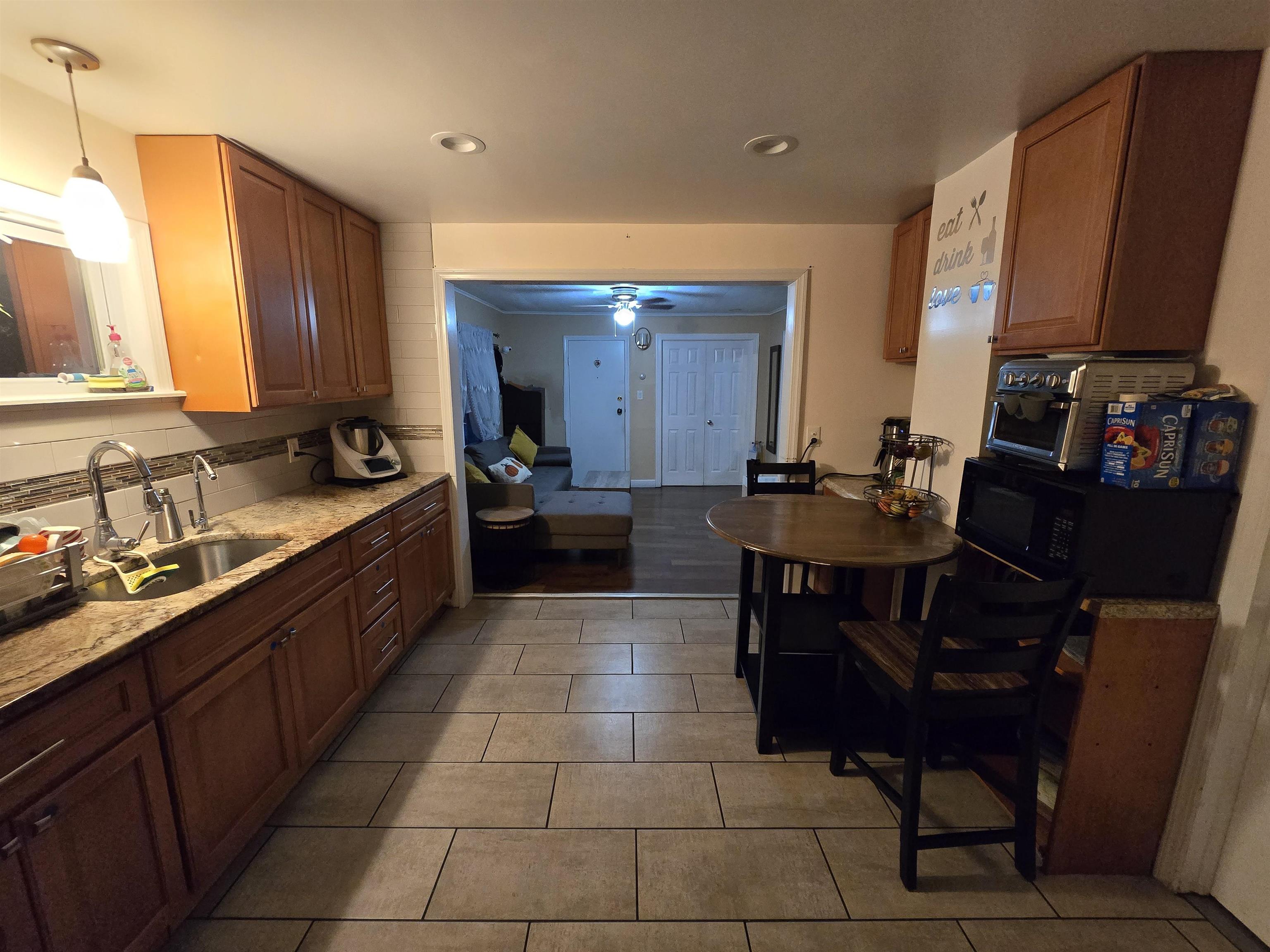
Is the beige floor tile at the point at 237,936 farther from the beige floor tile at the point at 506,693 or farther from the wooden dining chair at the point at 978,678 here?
the wooden dining chair at the point at 978,678

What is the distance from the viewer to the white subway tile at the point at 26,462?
142 cm

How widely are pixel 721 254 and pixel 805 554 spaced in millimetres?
1928

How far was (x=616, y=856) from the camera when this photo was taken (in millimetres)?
1556

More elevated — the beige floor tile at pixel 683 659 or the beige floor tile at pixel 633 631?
the beige floor tile at pixel 633 631

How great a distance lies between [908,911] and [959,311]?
2.06 metres

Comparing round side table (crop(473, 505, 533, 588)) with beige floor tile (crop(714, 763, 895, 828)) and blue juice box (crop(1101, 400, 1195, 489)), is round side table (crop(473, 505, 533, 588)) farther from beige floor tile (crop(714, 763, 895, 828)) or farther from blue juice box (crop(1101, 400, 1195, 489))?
blue juice box (crop(1101, 400, 1195, 489))

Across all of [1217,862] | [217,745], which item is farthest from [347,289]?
[1217,862]

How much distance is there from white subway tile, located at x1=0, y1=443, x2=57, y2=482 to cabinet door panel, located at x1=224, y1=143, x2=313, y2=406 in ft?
1.88

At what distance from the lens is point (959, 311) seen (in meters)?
2.06

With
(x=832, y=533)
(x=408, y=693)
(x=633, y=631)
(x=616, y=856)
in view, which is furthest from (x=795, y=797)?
(x=408, y=693)

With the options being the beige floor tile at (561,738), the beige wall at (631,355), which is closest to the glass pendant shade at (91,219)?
the beige floor tile at (561,738)

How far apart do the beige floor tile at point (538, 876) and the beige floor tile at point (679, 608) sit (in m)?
1.50

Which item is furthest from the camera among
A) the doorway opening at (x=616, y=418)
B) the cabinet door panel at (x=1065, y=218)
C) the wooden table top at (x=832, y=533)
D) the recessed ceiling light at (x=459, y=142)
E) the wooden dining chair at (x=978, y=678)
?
the doorway opening at (x=616, y=418)

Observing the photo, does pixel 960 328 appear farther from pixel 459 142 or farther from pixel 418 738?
pixel 418 738
